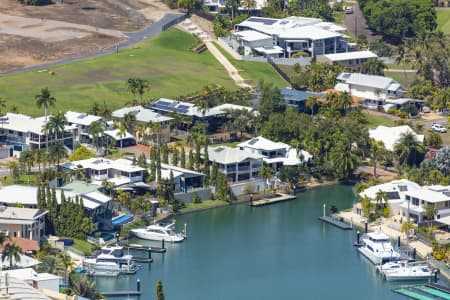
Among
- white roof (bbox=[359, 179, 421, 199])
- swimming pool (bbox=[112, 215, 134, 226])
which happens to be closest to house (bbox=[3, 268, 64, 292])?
swimming pool (bbox=[112, 215, 134, 226])

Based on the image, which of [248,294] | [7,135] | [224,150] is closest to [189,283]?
[248,294]

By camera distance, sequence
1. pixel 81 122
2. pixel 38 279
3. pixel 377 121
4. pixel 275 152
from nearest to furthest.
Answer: pixel 38 279
pixel 275 152
pixel 81 122
pixel 377 121

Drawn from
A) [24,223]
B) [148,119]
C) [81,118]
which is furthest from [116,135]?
[24,223]

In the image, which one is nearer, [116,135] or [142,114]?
[116,135]

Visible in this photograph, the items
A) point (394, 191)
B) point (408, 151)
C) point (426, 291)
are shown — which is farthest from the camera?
point (408, 151)

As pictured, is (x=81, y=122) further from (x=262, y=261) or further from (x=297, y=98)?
(x=262, y=261)

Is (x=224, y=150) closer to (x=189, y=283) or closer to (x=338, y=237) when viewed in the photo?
(x=338, y=237)

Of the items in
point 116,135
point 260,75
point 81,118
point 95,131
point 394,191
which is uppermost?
point 81,118
